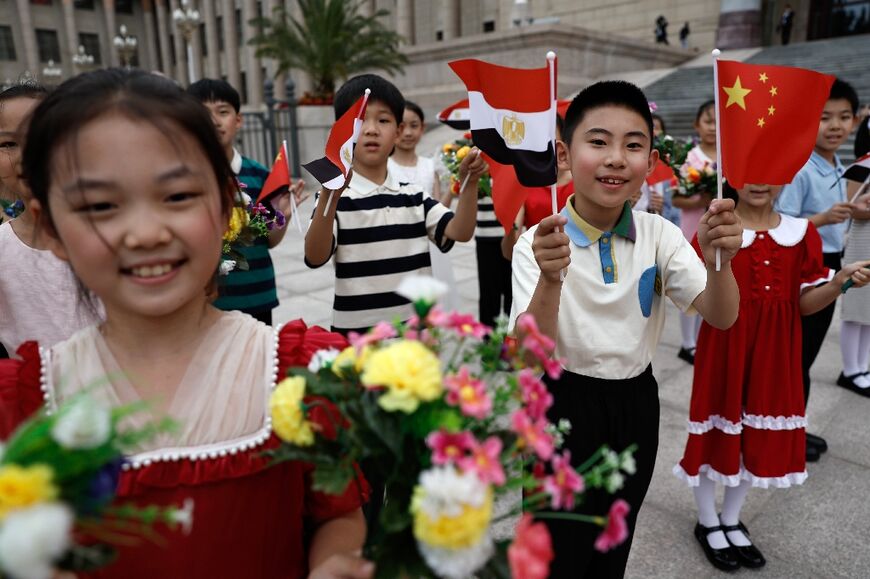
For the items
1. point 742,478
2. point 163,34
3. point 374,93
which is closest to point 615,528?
point 742,478

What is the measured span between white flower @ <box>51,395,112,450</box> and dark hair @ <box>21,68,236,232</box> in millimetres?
510

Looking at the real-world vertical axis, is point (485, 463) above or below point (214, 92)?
below

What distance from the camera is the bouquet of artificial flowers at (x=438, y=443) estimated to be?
2.15ft

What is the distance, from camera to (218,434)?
40.2 inches

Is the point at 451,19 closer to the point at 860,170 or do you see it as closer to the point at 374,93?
the point at 860,170

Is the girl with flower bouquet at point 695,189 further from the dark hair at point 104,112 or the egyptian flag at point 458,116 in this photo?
the dark hair at point 104,112

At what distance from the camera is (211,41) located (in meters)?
37.6

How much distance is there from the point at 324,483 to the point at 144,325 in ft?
1.69

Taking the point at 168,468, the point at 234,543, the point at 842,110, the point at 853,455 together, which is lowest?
the point at 853,455

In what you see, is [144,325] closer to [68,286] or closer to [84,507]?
[84,507]

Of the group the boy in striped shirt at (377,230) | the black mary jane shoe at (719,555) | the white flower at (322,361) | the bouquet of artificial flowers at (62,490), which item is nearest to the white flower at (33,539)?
the bouquet of artificial flowers at (62,490)

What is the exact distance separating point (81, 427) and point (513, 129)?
1.21 m

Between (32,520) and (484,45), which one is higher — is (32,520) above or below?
below

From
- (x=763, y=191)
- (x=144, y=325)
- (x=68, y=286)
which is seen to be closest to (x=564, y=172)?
(x=763, y=191)
